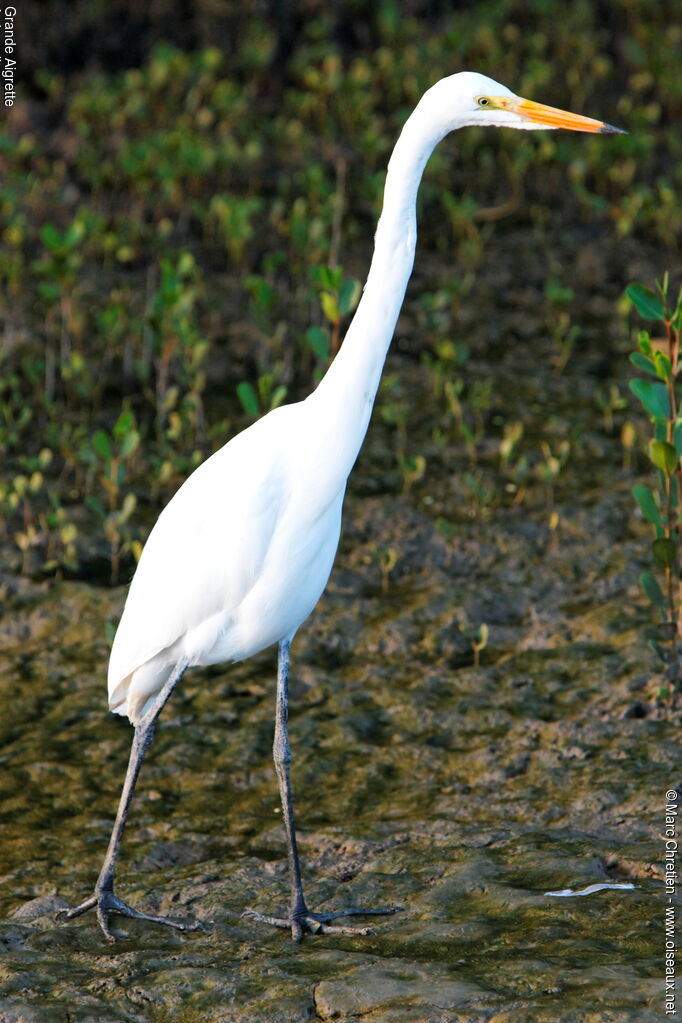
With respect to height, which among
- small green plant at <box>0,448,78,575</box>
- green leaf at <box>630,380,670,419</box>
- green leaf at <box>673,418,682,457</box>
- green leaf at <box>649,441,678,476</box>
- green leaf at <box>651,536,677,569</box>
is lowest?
small green plant at <box>0,448,78,575</box>

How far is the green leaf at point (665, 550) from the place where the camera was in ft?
14.3

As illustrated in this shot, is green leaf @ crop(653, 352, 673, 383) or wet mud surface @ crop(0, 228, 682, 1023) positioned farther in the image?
green leaf @ crop(653, 352, 673, 383)

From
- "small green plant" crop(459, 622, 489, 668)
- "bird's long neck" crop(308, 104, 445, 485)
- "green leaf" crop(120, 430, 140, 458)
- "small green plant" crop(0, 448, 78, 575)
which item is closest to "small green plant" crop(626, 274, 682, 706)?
"small green plant" crop(459, 622, 489, 668)

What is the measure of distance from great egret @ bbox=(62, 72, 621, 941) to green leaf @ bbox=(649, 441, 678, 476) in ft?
3.46

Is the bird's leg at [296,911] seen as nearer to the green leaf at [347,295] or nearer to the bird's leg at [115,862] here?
the bird's leg at [115,862]

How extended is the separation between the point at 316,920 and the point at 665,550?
168cm

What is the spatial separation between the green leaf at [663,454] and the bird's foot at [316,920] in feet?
5.38

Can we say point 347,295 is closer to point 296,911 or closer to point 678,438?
point 678,438

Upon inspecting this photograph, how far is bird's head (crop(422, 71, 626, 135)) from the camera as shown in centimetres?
361

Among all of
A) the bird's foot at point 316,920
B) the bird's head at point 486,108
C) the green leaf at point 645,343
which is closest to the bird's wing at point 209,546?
the bird's foot at point 316,920

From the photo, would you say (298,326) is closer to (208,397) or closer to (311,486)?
(208,397)

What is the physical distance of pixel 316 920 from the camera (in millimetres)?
3568

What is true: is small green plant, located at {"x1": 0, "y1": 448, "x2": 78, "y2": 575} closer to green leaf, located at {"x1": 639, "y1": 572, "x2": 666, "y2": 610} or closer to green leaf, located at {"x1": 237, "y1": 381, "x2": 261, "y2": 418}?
green leaf, located at {"x1": 237, "y1": 381, "x2": 261, "y2": 418}

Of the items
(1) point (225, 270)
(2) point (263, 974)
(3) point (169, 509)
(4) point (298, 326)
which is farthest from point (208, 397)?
(2) point (263, 974)
